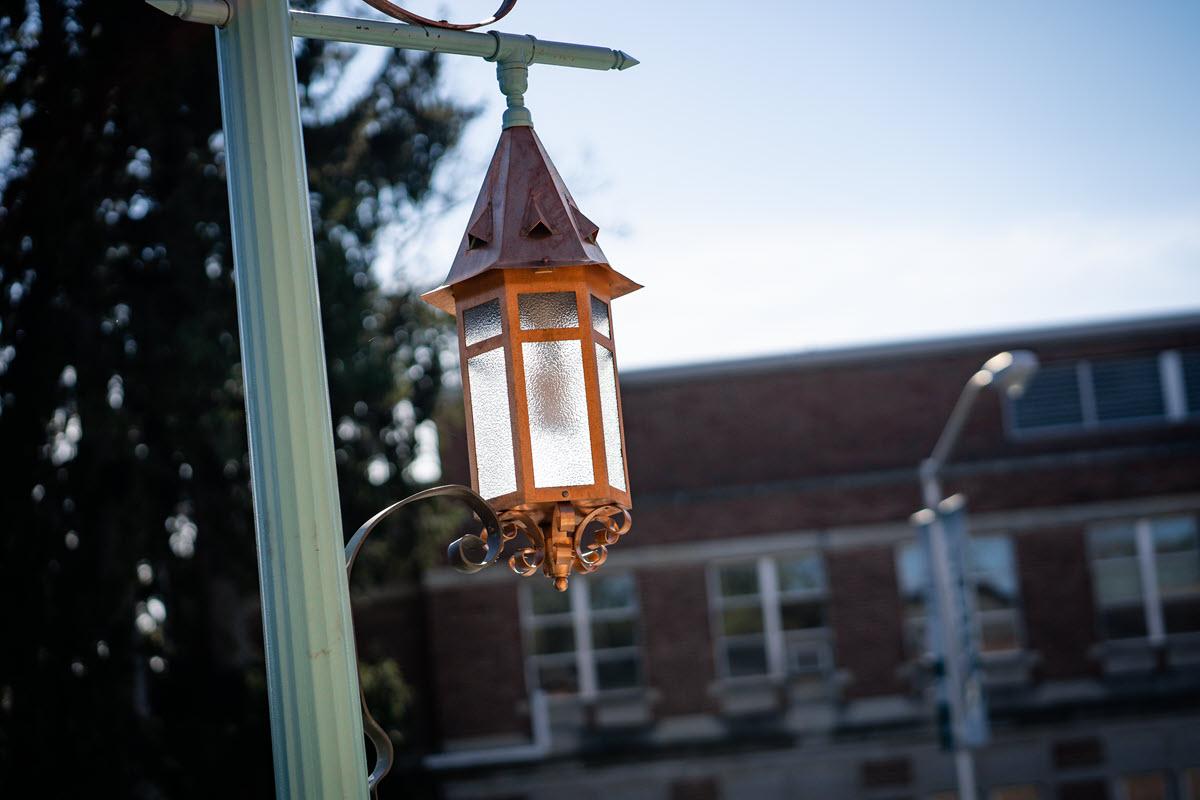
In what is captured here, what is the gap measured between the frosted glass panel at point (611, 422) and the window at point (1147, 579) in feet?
90.8

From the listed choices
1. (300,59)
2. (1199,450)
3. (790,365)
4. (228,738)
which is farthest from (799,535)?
(300,59)

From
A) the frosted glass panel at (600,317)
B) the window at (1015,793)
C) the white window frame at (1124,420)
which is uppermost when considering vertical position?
the white window frame at (1124,420)

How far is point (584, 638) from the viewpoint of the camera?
96.4 feet

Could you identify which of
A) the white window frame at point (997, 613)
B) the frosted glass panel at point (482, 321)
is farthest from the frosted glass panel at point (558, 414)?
the white window frame at point (997, 613)

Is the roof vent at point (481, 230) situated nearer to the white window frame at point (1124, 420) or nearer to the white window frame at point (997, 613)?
the white window frame at point (997, 613)

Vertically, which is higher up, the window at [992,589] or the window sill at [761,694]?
the window at [992,589]

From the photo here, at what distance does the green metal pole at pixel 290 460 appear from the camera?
3.33 metres

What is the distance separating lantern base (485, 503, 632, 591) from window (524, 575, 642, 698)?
25.3 m

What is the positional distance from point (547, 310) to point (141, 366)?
43.8ft

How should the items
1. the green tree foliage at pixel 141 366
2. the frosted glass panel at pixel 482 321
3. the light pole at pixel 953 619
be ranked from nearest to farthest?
the frosted glass panel at pixel 482 321, the green tree foliage at pixel 141 366, the light pole at pixel 953 619

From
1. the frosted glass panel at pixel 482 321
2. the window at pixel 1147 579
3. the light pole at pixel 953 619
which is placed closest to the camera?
the frosted glass panel at pixel 482 321

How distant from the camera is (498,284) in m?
4.05

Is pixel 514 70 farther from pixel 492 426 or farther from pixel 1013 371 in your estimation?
pixel 1013 371

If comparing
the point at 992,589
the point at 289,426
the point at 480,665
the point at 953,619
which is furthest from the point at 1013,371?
the point at 289,426
